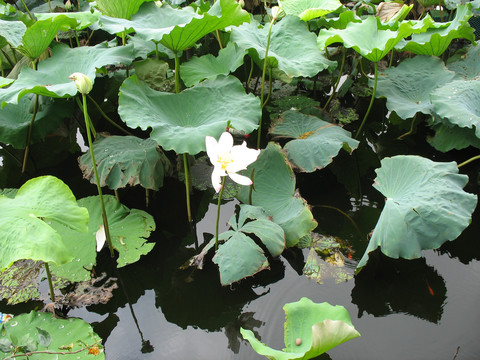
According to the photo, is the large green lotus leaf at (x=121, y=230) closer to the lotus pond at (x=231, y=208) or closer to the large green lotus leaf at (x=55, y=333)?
the lotus pond at (x=231, y=208)

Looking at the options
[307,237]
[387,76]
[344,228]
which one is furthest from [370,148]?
[307,237]

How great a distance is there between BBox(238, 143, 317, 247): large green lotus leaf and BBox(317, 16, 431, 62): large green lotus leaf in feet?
1.85

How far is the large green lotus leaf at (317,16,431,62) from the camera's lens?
1.81 m

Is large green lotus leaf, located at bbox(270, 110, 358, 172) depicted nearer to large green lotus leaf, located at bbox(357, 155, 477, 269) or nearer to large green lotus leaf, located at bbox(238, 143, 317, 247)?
large green lotus leaf, located at bbox(238, 143, 317, 247)

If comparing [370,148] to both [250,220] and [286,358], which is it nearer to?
[250,220]

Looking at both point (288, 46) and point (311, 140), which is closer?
point (311, 140)

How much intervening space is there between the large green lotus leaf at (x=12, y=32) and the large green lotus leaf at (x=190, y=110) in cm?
60

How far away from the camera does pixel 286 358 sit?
3.35ft

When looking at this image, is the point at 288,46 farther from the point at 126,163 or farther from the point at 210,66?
the point at 126,163

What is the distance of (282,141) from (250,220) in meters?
0.76

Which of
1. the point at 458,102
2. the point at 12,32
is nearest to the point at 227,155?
the point at 458,102

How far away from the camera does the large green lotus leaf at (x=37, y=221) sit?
1.11 m

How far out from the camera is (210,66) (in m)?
2.07

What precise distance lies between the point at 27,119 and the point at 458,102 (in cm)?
196
